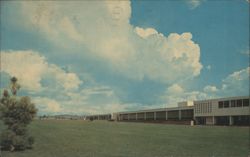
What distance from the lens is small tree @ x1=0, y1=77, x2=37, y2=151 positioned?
16.5 meters

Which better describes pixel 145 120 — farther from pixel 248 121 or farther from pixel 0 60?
pixel 0 60

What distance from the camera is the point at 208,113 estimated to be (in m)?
69.9

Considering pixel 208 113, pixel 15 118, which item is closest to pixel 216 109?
pixel 208 113

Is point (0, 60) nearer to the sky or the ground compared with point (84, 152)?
nearer to the sky

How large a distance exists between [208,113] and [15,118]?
5668 cm

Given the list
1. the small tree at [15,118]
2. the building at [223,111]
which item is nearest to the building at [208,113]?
the building at [223,111]

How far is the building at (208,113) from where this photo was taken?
199ft

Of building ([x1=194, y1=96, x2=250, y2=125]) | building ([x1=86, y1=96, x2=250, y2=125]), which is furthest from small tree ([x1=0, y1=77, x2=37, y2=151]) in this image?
building ([x1=194, y1=96, x2=250, y2=125])

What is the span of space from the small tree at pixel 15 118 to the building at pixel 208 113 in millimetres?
46920

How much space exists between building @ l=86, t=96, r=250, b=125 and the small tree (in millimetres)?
46920

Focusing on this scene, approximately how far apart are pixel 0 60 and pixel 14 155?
432cm

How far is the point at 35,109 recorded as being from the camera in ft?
55.7

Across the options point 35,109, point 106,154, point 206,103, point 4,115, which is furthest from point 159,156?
point 206,103

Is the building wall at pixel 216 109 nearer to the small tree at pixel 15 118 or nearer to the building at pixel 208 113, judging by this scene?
the building at pixel 208 113
